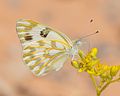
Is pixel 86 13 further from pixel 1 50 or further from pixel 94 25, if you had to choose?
pixel 1 50

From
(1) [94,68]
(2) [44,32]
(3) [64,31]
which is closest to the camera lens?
(1) [94,68]

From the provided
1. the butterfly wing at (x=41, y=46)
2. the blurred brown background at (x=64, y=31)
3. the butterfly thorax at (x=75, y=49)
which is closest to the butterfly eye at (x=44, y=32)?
the butterfly wing at (x=41, y=46)

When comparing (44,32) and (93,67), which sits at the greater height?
(44,32)

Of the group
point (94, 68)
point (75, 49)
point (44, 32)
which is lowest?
point (94, 68)

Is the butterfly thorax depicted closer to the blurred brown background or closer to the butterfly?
the butterfly

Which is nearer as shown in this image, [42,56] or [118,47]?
[42,56]

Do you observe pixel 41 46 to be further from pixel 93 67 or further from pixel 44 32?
pixel 93 67

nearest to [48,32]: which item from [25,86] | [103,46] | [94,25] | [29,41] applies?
[29,41]

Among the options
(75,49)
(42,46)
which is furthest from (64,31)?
(75,49)
